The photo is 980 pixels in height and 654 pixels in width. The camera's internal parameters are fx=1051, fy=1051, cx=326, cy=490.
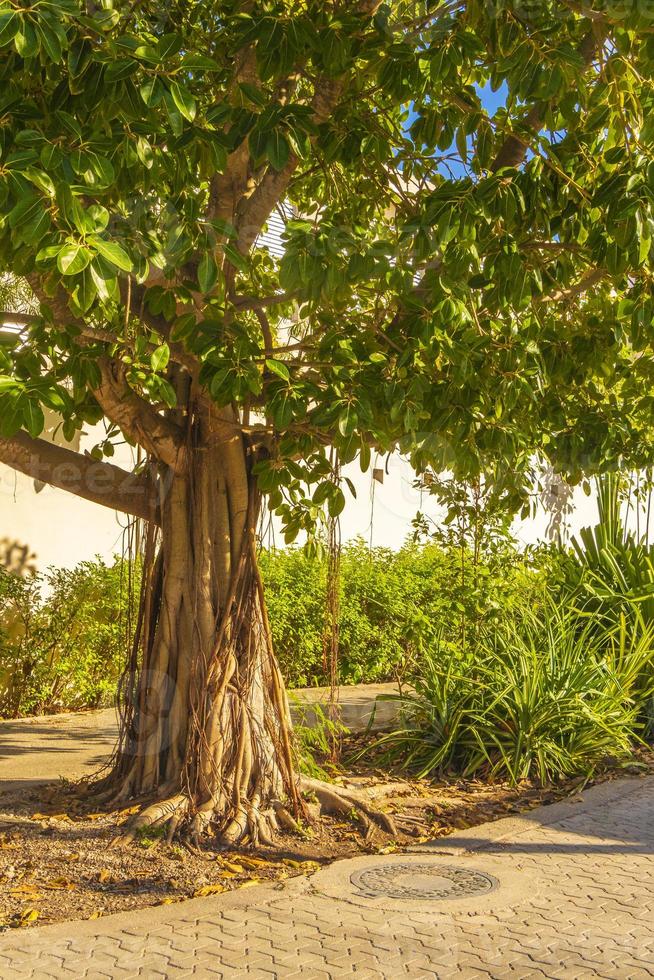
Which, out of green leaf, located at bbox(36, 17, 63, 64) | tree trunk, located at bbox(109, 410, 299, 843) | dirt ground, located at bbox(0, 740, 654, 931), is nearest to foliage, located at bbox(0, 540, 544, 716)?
tree trunk, located at bbox(109, 410, 299, 843)

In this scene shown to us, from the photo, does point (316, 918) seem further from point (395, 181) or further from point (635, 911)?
point (395, 181)

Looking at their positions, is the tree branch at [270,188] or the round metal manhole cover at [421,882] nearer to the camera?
the round metal manhole cover at [421,882]

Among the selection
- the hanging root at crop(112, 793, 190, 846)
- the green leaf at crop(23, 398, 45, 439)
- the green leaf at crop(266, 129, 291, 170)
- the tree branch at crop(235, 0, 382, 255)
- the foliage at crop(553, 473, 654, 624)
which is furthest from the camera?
the foliage at crop(553, 473, 654, 624)

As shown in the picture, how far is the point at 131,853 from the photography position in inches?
223

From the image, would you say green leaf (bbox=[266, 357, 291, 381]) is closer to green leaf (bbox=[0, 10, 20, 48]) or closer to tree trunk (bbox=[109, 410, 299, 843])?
tree trunk (bbox=[109, 410, 299, 843])

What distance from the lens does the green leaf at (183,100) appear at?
4.27 m

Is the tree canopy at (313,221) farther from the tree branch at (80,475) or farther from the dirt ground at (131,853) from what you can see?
the dirt ground at (131,853)

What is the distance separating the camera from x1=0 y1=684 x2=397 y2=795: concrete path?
303 inches

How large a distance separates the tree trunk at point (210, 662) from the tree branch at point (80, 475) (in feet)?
0.54

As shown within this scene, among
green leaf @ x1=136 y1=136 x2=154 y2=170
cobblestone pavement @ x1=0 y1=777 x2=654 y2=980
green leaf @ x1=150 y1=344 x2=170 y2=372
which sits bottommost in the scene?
cobblestone pavement @ x1=0 y1=777 x2=654 y2=980

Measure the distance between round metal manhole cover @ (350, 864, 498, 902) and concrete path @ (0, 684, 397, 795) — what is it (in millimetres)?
2315

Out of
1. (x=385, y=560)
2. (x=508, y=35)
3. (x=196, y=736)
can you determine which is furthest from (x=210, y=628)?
(x=385, y=560)

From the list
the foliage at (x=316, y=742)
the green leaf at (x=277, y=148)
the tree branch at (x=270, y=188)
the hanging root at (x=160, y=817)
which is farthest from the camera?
the foliage at (x=316, y=742)

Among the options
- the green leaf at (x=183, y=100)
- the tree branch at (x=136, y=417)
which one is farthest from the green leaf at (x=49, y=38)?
the tree branch at (x=136, y=417)
